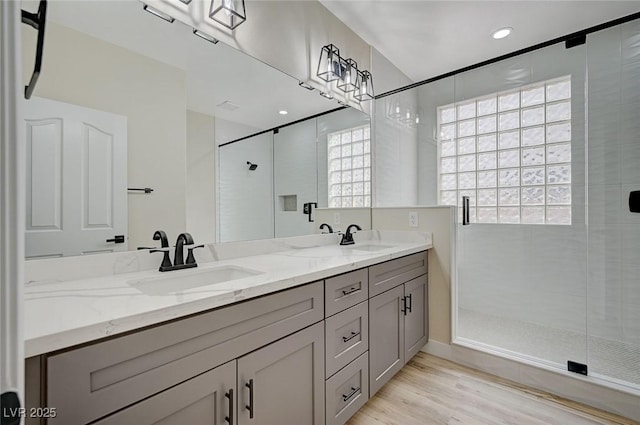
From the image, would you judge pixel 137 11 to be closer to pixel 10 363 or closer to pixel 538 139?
pixel 10 363

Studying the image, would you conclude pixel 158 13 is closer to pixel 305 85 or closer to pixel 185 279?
pixel 305 85

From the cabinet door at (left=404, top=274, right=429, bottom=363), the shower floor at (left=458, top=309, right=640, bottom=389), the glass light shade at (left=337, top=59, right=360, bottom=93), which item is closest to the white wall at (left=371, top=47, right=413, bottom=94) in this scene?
the glass light shade at (left=337, top=59, right=360, bottom=93)

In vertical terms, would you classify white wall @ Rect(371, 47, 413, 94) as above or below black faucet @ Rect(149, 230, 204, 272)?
above

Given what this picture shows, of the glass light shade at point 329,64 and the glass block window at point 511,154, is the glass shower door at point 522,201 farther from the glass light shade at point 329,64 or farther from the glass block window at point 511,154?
the glass light shade at point 329,64

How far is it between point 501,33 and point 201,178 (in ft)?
8.49

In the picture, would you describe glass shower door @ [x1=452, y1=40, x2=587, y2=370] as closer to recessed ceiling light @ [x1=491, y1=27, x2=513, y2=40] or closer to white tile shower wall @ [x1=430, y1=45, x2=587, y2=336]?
white tile shower wall @ [x1=430, y1=45, x2=587, y2=336]

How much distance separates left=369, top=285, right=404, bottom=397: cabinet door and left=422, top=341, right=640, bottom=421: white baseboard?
572 millimetres

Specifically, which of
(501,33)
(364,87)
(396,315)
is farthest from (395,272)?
(501,33)

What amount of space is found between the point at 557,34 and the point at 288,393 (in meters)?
3.19

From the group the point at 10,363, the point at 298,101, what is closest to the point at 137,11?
the point at 298,101

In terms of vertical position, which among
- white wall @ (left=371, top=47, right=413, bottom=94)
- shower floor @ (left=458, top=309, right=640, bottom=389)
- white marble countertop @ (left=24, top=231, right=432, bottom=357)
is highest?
white wall @ (left=371, top=47, right=413, bottom=94)

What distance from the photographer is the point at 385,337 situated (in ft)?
5.81

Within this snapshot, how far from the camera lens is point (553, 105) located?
8.03ft

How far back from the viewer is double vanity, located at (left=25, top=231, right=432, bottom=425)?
2.20ft
